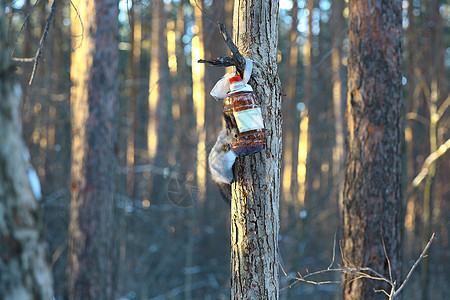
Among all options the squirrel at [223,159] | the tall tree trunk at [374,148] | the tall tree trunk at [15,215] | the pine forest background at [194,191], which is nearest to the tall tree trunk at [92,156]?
the pine forest background at [194,191]

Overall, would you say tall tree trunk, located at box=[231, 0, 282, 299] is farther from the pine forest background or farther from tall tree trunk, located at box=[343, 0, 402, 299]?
the pine forest background

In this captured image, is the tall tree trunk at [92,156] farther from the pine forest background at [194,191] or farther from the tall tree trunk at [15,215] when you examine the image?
the tall tree trunk at [15,215]

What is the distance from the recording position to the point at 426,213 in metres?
8.47

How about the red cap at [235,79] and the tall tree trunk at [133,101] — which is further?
the tall tree trunk at [133,101]

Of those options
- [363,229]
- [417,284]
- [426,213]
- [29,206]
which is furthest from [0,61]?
[417,284]

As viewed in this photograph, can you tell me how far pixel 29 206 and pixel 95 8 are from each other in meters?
5.51

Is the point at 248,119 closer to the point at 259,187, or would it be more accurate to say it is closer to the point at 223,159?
the point at 223,159

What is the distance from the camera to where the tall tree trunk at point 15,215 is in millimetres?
1368

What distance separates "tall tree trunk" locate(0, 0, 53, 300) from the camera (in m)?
1.37

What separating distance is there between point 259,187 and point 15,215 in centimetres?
179

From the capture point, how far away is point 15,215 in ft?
4.56

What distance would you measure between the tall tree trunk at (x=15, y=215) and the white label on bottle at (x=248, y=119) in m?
1.53

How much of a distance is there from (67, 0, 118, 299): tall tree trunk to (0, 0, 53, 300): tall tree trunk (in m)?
5.07

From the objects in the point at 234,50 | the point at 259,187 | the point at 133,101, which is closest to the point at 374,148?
the point at 259,187
